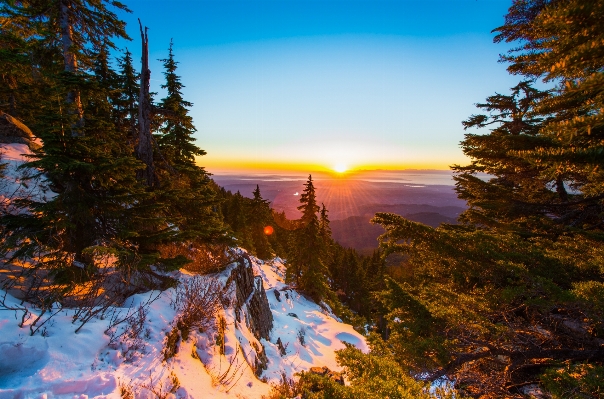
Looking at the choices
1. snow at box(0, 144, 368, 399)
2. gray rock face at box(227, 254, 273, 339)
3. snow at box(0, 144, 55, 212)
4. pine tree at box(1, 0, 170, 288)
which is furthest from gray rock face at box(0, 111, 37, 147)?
gray rock face at box(227, 254, 273, 339)

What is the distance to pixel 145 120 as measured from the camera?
951 centimetres

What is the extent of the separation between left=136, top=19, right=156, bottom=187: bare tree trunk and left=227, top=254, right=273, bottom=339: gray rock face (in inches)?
222

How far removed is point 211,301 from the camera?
284 inches

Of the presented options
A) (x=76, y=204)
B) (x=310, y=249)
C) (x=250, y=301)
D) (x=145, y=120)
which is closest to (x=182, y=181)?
(x=145, y=120)

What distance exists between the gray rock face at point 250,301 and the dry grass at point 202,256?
30.4 inches

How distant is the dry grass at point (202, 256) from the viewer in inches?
398

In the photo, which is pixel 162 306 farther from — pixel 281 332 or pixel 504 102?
pixel 504 102

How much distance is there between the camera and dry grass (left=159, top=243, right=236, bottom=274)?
1012cm

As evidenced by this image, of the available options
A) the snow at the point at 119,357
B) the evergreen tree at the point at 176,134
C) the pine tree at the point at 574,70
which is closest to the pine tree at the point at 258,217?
the evergreen tree at the point at 176,134

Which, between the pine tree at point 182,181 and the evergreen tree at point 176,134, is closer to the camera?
the pine tree at point 182,181

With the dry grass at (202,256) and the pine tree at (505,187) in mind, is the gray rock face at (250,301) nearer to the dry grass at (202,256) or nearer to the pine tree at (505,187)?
the dry grass at (202,256)

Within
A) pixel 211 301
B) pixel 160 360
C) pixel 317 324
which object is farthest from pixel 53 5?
pixel 317 324

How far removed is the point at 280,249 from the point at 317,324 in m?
32.1

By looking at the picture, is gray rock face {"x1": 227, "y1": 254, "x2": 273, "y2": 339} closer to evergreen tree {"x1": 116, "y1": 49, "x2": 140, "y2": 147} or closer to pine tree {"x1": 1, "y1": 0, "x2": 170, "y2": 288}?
pine tree {"x1": 1, "y1": 0, "x2": 170, "y2": 288}
